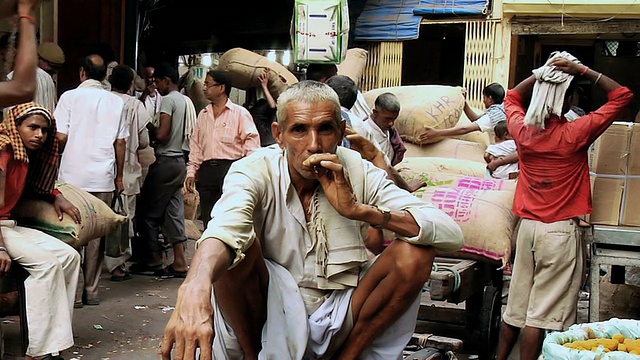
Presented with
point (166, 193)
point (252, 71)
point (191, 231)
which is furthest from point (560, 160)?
point (191, 231)

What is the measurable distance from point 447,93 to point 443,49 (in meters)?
6.60

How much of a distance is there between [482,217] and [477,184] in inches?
21.8

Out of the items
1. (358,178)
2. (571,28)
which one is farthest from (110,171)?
(571,28)

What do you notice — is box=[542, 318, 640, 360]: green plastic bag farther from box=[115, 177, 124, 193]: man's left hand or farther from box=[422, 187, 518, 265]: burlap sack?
box=[115, 177, 124, 193]: man's left hand

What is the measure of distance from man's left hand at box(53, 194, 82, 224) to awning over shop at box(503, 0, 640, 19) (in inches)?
220

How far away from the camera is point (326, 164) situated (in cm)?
293

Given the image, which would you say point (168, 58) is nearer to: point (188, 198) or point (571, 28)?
point (188, 198)

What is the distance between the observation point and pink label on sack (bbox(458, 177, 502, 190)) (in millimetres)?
5605

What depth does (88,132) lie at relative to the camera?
6.33m

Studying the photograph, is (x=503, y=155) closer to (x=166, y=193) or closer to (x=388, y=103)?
(x=388, y=103)

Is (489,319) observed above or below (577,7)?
below

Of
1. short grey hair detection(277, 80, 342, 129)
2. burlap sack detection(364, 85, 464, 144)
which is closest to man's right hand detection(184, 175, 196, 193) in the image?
burlap sack detection(364, 85, 464, 144)

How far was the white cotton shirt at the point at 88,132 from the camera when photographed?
631 cm


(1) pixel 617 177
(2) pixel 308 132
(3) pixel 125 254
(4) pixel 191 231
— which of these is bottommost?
(4) pixel 191 231
